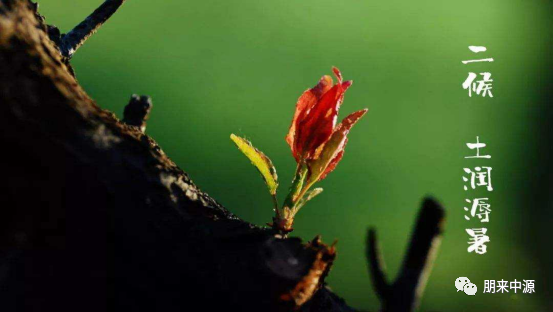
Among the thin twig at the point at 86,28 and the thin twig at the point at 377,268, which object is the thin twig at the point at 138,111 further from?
the thin twig at the point at 377,268

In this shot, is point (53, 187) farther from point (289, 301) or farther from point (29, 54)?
point (289, 301)

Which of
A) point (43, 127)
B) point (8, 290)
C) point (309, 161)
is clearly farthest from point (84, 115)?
point (309, 161)

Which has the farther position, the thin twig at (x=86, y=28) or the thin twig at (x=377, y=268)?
the thin twig at (x=86, y=28)

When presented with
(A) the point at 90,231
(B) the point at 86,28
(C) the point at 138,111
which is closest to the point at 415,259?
(A) the point at 90,231

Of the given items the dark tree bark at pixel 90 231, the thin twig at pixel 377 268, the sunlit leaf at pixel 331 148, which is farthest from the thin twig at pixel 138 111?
the thin twig at pixel 377 268

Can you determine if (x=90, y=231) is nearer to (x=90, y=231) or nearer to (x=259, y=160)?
(x=90, y=231)

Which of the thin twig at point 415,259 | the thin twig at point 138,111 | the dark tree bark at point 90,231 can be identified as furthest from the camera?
the thin twig at point 138,111
